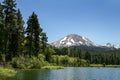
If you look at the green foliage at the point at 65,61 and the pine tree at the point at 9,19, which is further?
the green foliage at the point at 65,61

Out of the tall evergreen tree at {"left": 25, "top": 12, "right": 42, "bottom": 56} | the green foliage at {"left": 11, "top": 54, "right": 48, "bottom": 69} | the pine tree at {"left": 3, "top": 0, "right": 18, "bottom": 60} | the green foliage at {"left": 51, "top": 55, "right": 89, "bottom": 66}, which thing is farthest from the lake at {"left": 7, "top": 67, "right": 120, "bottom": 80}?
the green foliage at {"left": 51, "top": 55, "right": 89, "bottom": 66}

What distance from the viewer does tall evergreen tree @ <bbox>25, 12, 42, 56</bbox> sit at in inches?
3552

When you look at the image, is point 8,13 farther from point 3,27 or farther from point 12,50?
point 12,50

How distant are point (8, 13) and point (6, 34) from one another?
544 centimetres

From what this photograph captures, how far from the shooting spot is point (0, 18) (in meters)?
67.4

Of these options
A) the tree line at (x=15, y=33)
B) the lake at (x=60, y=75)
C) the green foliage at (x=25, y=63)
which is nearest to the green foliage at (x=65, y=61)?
the tree line at (x=15, y=33)

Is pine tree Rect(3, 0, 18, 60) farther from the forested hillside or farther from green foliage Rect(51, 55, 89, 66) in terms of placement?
green foliage Rect(51, 55, 89, 66)

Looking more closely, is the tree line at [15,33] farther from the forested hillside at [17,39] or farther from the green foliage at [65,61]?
the green foliage at [65,61]

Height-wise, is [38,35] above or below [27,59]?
above

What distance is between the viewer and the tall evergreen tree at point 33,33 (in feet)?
296

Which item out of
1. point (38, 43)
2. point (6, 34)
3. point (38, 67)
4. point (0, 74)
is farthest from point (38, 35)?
point (0, 74)

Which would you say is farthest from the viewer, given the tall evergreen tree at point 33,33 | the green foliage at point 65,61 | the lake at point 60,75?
the green foliage at point 65,61

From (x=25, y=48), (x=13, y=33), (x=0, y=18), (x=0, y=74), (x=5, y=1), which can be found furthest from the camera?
(x=25, y=48)

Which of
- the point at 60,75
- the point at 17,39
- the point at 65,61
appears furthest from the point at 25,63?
the point at 65,61
